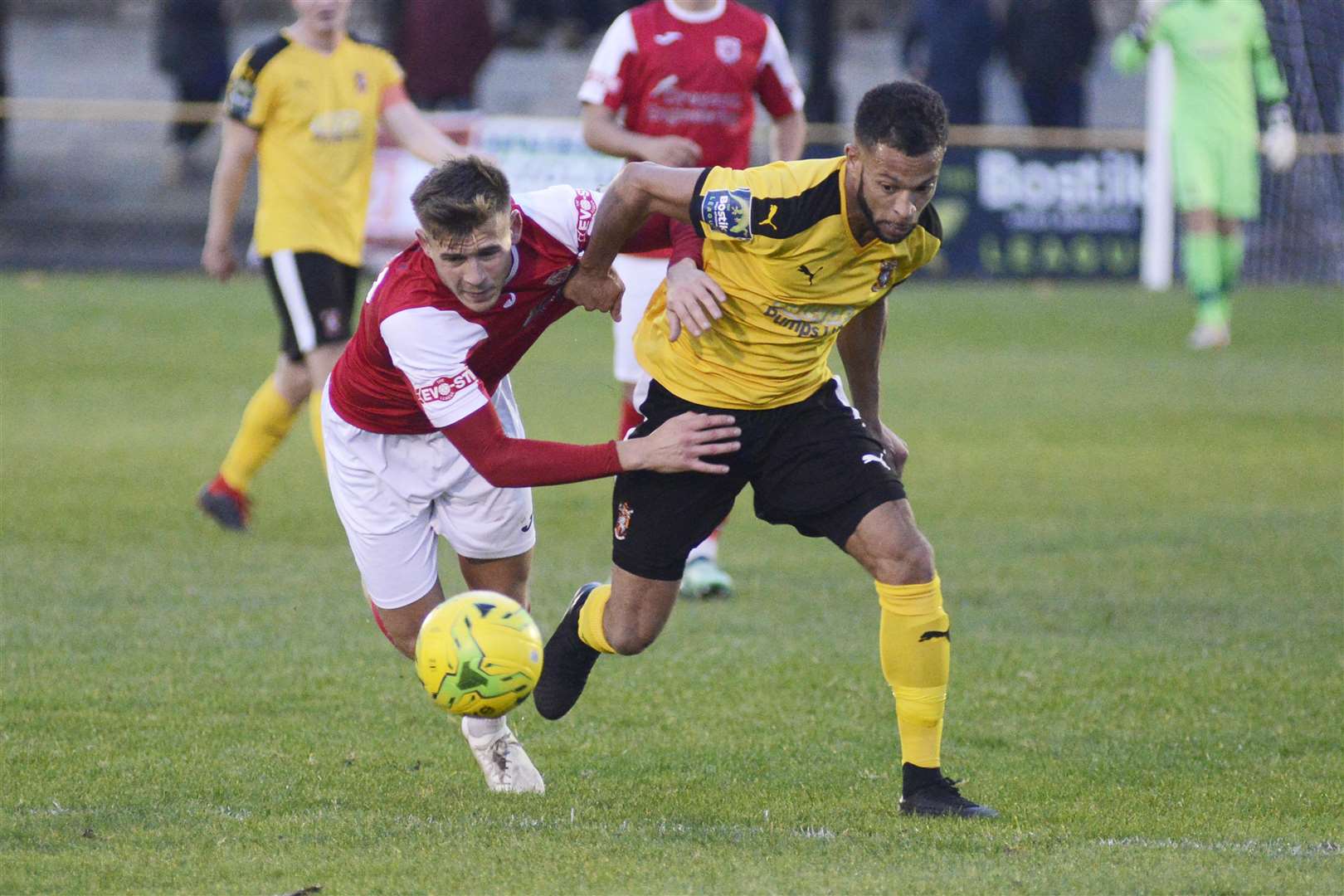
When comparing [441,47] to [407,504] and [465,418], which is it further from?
[465,418]

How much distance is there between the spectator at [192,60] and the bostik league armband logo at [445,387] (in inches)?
637

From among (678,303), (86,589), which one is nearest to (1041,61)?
(86,589)

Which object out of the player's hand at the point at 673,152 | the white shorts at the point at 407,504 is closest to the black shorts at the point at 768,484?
the white shorts at the point at 407,504

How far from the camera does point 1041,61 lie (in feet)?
69.4

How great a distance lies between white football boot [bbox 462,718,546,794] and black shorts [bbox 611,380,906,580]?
0.57m

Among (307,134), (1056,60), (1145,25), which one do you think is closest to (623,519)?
(307,134)

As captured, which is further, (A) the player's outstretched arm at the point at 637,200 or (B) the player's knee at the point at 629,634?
(B) the player's knee at the point at 629,634

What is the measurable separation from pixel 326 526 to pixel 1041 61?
46.2 feet

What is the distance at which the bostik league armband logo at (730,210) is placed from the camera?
485cm

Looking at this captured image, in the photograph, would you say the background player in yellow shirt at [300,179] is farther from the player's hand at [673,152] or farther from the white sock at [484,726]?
the white sock at [484,726]

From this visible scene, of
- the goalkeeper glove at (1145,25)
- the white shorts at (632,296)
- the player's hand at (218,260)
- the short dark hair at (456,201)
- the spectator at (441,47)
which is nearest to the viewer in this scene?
the short dark hair at (456,201)

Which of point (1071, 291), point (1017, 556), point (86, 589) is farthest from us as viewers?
point (1071, 291)

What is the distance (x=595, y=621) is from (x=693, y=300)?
104 cm

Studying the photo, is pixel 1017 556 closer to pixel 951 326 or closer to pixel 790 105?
pixel 790 105
